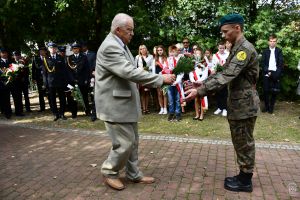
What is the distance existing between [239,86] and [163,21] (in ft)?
27.2

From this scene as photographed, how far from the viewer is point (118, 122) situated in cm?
434

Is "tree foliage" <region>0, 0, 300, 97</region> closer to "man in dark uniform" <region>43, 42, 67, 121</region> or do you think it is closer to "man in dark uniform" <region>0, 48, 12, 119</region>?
"man in dark uniform" <region>0, 48, 12, 119</region>

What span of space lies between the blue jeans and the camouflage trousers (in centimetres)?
465

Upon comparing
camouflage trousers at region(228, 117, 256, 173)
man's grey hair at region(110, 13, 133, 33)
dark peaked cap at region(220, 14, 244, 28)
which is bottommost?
camouflage trousers at region(228, 117, 256, 173)

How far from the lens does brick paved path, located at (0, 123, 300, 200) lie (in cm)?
454

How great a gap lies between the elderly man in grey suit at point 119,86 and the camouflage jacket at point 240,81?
0.56 meters

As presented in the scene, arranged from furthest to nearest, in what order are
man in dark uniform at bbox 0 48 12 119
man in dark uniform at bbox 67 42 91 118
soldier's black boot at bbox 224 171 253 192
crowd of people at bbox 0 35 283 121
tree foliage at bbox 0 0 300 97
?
tree foliage at bbox 0 0 300 97 → man in dark uniform at bbox 0 48 12 119 → man in dark uniform at bbox 67 42 91 118 → crowd of people at bbox 0 35 283 121 → soldier's black boot at bbox 224 171 253 192

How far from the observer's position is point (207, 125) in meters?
8.42

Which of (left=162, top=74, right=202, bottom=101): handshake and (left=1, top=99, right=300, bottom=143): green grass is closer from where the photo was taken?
(left=162, top=74, right=202, bottom=101): handshake

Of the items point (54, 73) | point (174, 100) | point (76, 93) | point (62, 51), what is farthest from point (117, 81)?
point (62, 51)

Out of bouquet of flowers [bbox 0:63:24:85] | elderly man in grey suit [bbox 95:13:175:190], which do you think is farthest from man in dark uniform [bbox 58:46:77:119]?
elderly man in grey suit [bbox 95:13:175:190]

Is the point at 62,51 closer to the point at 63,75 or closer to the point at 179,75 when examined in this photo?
the point at 63,75

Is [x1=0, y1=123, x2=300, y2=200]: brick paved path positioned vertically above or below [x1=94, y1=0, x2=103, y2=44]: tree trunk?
below

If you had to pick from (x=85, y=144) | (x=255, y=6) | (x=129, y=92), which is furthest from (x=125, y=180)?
(x=255, y=6)
